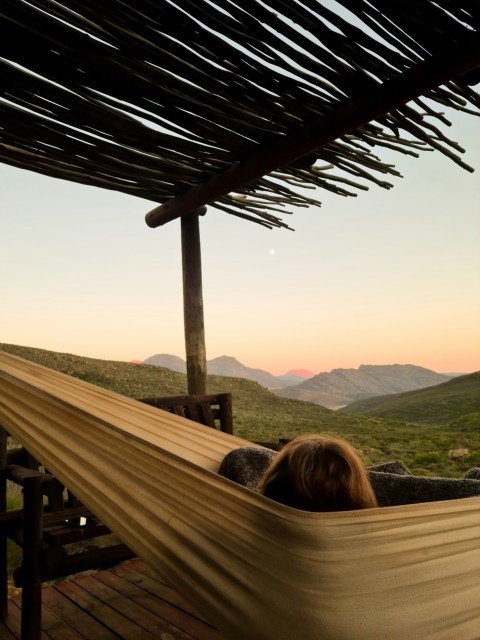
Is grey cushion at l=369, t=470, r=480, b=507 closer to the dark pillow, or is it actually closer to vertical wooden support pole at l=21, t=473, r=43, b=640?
the dark pillow

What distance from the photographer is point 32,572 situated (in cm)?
173

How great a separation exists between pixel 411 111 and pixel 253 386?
2003cm

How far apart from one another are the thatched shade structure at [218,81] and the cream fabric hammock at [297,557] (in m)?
1.21

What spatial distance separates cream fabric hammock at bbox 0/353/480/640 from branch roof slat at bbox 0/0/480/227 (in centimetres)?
121

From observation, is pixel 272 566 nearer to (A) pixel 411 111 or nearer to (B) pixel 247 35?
(B) pixel 247 35

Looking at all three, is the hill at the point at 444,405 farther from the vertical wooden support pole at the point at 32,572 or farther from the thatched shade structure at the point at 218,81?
the vertical wooden support pole at the point at 32,572

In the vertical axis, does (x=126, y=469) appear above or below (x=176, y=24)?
below

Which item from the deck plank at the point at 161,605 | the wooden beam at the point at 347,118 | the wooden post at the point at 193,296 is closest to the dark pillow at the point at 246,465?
the deck plank at the point at 161,605

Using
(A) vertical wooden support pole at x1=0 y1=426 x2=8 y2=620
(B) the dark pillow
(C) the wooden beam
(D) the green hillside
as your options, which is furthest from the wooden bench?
(D) the green hillside

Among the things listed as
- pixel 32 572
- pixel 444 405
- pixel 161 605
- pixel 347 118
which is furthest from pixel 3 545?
pixel 444 405

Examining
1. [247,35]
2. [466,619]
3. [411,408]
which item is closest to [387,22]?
[247,35]

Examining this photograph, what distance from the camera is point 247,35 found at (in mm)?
1714

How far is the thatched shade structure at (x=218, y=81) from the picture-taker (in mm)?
1560

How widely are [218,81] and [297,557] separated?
156 cm
